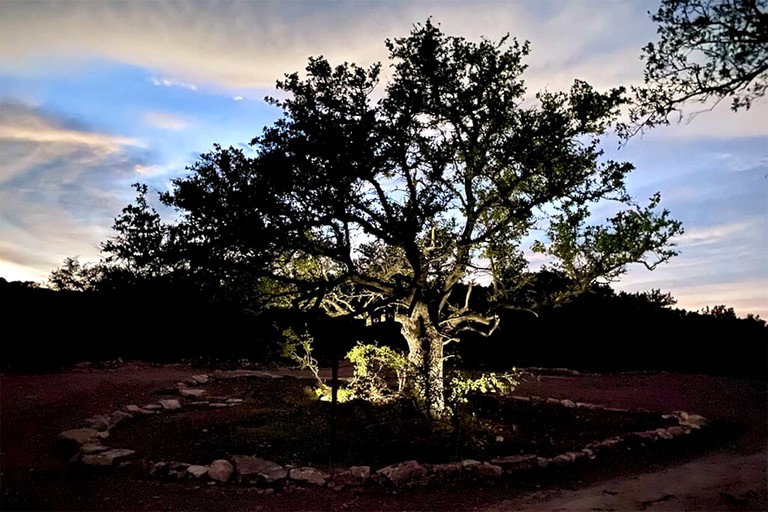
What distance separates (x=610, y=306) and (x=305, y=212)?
18960 mm

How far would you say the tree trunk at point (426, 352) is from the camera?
35.2ft

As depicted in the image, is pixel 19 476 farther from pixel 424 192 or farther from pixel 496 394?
pixel 496 394

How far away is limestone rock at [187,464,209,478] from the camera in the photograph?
7.47m

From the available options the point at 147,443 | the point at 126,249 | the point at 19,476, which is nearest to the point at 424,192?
the point at 126,249

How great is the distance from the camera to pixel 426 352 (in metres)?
11.1

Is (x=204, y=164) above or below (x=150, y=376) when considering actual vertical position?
above

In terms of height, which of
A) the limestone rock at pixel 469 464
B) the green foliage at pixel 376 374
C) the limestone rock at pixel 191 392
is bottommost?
the limestone rock at pixel 469 464

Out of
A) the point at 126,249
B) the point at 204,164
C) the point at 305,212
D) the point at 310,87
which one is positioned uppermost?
the point at 310,87

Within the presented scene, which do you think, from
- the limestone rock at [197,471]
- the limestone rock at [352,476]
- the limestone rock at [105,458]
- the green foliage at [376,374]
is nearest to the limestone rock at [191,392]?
the green foliage at [376,374]

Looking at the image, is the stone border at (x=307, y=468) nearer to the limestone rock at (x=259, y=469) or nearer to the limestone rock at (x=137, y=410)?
the limestone rock at (x=259, y=469)

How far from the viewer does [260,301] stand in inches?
455

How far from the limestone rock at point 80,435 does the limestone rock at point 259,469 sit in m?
2.74

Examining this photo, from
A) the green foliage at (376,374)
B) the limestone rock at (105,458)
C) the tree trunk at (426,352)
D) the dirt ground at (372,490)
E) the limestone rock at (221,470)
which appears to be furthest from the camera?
the green foliage at (376,374)

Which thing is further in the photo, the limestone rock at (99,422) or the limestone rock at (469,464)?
the limestone rock at (99,422)
